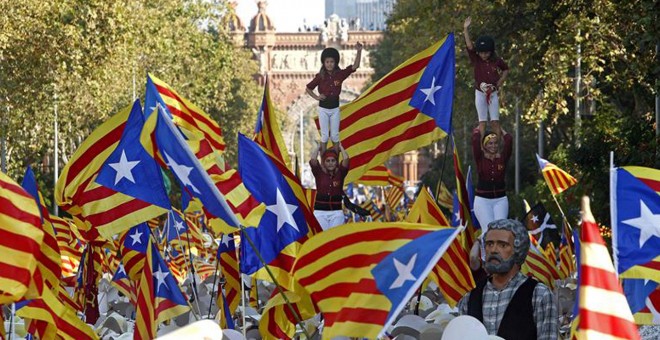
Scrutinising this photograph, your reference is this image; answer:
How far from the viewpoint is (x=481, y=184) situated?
1431 cm

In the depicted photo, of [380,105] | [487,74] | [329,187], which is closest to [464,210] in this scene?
[487,74]

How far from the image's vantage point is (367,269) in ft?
26.9

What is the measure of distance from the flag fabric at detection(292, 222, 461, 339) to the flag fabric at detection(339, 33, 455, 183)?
22.2ft

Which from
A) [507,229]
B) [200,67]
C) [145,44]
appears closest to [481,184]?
[507,229]

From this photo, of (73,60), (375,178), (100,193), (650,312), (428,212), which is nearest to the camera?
(650,312)

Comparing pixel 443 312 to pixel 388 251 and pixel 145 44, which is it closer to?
pixel 388 251

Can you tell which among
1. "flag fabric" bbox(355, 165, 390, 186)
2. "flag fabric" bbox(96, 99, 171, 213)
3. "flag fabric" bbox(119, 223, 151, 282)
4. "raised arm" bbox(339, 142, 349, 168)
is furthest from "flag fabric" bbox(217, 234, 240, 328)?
"flag fabric" bbox(355, 165, 390, 186)

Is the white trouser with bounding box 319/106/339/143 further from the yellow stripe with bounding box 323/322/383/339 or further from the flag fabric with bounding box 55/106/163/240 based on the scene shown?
the yellow stripe with bounding box 323/322/383/339

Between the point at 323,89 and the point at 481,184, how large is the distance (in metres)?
3.58

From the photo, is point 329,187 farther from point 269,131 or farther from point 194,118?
point 194,118

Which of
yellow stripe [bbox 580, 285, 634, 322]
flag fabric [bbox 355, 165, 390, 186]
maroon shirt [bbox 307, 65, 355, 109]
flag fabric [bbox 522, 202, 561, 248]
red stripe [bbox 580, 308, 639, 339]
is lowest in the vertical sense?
flag fabric [bbox 522, 202, 561, 248]

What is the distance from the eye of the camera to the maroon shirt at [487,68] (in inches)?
596

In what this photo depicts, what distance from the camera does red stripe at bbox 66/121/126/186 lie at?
1320 cm

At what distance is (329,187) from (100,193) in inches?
163
